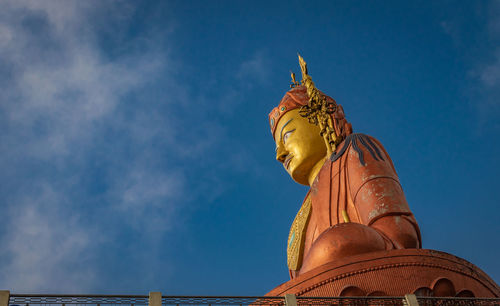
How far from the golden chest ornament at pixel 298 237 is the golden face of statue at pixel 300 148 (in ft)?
2.07

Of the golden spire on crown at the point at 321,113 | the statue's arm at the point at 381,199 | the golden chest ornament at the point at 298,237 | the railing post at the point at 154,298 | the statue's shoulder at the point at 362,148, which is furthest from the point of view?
the golden chest ornament at the point at 298,237

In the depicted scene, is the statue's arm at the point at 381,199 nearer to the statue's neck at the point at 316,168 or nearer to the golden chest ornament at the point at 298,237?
the statue's neck at the point at 316,168

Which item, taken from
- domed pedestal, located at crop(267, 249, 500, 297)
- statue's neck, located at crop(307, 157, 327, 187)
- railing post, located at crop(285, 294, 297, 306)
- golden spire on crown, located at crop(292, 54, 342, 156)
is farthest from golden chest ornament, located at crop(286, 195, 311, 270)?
railing post, located at crop(285, 294, 297, 306)

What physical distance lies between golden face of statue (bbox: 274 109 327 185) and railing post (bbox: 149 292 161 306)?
7629 millimetres

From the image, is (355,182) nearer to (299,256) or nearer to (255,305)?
(299,256)

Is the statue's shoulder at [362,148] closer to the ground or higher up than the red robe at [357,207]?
higher up

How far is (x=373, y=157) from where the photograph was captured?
11.5 m

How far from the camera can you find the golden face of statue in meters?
13.8

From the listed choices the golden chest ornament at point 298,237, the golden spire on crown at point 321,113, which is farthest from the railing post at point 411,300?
the golden spire on crown at point 321,113

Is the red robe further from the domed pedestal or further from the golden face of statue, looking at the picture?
the golden face of statue

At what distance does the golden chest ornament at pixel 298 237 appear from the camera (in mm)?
13172

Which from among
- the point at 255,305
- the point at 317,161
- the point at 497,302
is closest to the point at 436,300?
the point at 497,302

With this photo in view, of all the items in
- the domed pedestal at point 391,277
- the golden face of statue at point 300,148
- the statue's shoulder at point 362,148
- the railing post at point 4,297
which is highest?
the golden face of statue at point 300,148

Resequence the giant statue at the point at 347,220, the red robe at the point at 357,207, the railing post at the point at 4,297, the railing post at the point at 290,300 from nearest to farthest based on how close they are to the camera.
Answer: the railing post at the point at 4,297, the railing post at the point at 290,300, the giant statue at the point at 347,220, the red robe at the point at 357,207
